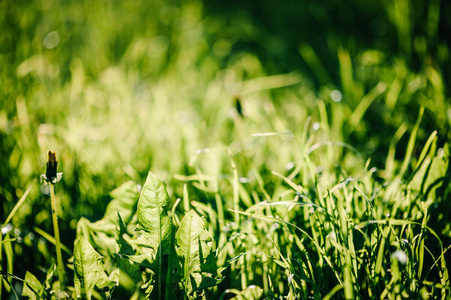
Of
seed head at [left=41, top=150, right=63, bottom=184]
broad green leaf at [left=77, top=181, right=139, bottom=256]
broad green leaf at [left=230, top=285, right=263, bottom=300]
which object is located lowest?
broad green leaf at [left=230, top=285, right=263, bottom=300]

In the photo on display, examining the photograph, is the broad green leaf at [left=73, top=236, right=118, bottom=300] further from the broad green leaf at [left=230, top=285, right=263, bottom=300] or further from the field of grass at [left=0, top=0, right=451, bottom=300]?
the broad green leaf at [left=230, top=285, right=263, bottom=300]

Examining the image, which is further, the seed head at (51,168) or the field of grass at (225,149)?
the field of grass at (225,149)

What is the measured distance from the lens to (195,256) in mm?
816

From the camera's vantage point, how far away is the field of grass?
0.83 metres

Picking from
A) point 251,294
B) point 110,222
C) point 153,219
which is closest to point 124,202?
point 110,222

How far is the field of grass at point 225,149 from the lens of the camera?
2.73ft

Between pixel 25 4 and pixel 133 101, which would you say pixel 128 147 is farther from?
pixel 25 4

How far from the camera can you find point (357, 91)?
166 centimetres

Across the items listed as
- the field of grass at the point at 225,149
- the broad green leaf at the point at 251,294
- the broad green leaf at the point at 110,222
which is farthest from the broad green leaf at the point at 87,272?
the broad green leaf at the point at 251,294

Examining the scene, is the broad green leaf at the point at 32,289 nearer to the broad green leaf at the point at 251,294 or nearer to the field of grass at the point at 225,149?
the field of grass at the point at 225,149

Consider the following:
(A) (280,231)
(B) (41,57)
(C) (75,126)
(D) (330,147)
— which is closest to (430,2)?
(D) (330,147)

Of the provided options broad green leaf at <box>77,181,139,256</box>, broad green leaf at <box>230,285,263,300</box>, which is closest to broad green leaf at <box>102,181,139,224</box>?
broad green leaf at <box>77,181,139,256</box>

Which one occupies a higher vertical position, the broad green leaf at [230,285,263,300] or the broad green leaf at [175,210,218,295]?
the broad green leaf at [175,210,218,295]

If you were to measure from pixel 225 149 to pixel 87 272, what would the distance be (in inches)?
29.6
